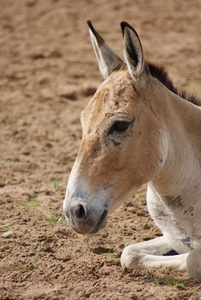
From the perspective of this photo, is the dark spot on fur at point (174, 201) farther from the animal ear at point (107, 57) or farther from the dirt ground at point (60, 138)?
the animal ear at point (107, 57)

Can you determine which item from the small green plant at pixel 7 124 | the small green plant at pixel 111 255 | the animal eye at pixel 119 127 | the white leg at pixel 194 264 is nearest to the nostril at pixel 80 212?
the animal eye at pixel 119 127

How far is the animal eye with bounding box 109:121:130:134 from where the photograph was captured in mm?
3373

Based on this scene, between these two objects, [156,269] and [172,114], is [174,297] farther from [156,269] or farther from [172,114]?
[172,114]

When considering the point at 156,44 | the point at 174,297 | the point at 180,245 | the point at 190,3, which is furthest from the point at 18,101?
the point at 190,3

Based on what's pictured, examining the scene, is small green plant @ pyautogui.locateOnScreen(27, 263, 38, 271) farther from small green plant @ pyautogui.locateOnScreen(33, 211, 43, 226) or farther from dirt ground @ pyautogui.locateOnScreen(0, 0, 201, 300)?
small green plant @ pyautogui.locateOnScreen(33, 211, 43, 226)

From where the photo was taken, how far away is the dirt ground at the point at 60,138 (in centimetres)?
371

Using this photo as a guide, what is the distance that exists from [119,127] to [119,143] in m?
0.12

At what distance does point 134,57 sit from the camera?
3494mm

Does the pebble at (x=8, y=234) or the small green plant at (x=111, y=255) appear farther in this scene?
the pebble at (x=8, y=234)

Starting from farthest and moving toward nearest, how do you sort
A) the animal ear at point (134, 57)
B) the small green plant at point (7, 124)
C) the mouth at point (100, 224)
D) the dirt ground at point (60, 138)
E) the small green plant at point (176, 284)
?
the small green plant at point (7, 124) < the dirt ground at point (60, 138) < the small green plant at point (176, 284) < the animal ear at point (134, 57) < the mouth at point (100, 224)

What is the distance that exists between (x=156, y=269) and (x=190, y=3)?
9.88m

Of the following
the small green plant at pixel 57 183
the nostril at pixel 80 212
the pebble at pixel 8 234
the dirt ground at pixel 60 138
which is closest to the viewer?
the nostril at pixel 80 212

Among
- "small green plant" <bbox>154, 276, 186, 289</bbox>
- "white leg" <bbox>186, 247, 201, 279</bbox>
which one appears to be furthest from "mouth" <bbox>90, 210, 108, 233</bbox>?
"white leg" <bbox>186, 247, 201, 279</bbox>

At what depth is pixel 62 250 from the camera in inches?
167
